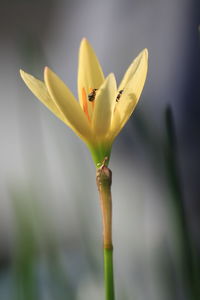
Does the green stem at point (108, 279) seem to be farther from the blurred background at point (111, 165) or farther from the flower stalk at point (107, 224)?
the blurred background at point (111, 165)

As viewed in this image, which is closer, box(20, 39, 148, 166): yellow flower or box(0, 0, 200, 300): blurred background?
box(20, 39, 148, 166): yellow flower

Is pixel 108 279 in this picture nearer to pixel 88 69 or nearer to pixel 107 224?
pixel 107 224

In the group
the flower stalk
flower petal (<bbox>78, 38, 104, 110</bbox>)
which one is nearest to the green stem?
the flower stalk

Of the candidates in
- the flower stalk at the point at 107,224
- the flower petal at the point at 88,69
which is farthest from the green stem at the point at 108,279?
the flower petal at the point at 88,69

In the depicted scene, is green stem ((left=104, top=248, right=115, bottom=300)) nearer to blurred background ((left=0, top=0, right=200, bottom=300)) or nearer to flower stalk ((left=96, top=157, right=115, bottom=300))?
flower stalk ((left=96, top=157, right=115, bottom=300))

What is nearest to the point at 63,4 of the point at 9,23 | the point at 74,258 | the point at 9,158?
the point at 9,23

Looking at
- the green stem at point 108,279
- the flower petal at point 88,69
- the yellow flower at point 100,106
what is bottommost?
the green stem at point 108,279

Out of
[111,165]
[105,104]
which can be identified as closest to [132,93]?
[105,104]
